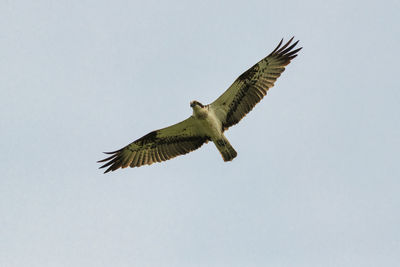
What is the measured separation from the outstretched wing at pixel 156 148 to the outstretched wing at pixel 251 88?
1.03 m

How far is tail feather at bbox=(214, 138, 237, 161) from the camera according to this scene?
745 inches

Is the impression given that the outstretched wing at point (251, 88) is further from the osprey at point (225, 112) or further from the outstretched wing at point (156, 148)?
the outstretched wing at point (156, 148)

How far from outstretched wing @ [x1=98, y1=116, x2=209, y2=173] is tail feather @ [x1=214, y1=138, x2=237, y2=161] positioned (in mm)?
631

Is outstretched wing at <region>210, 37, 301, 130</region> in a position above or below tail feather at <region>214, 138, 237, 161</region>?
above

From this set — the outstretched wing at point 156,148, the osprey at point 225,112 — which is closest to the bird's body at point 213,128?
the osprey at point 225,112

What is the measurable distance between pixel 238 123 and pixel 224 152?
93 centimetres

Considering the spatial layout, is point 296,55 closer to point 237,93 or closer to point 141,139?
point 237,93

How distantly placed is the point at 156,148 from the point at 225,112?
2.41 metres

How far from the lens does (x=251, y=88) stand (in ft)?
62.4

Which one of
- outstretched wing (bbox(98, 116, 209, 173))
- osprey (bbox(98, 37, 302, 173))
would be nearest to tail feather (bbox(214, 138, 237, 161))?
osprey (bbox(98, 37, 302, 173))

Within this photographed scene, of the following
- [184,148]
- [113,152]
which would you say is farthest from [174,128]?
[113,152]

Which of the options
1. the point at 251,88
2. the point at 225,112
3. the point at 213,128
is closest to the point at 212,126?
the point at 213,128

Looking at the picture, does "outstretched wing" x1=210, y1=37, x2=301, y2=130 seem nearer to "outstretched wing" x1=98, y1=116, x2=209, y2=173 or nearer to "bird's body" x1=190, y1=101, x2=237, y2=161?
"bird's body" x1=190, y1=101, x2=237, y2=161

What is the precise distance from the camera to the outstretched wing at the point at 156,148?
19.6 metres
